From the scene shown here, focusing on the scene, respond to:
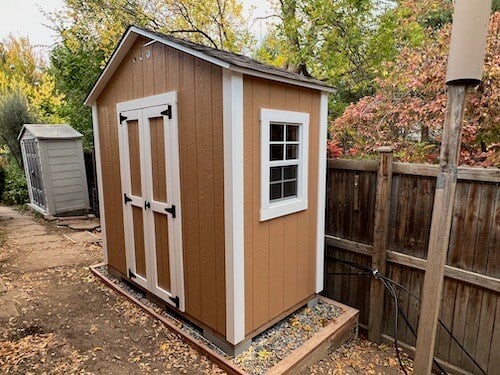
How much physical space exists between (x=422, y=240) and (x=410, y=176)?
1.91ft

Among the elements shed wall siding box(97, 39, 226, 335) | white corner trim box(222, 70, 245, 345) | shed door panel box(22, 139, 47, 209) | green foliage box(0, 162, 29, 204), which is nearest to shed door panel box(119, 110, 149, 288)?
shed wall siding box(97, 39, 226, 335)

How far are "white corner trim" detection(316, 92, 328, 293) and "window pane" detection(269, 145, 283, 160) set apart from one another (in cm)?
56

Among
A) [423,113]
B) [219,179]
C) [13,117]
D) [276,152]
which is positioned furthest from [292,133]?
[13,117]

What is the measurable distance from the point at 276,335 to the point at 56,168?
21.7 ft

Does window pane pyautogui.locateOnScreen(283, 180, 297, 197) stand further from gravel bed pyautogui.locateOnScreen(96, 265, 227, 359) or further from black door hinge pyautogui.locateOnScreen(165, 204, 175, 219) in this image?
gravel bed pyautogui.locateOnScreen(96, 265, 227, 359)

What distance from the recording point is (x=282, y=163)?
9.12 ft

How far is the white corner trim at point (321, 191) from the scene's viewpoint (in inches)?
125

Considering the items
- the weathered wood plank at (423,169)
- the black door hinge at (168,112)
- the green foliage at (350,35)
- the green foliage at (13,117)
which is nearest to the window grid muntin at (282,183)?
the weathered wood plank at (423,169)

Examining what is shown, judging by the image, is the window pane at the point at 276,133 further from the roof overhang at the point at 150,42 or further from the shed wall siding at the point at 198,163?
the shed wall siding at the point at 198,163

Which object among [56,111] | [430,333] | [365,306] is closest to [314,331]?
[365,306]

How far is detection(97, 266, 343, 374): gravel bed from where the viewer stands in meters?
2.54

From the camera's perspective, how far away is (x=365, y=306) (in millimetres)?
3357

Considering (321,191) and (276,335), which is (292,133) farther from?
(276,335)

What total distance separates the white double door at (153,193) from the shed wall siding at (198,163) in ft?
0.33
